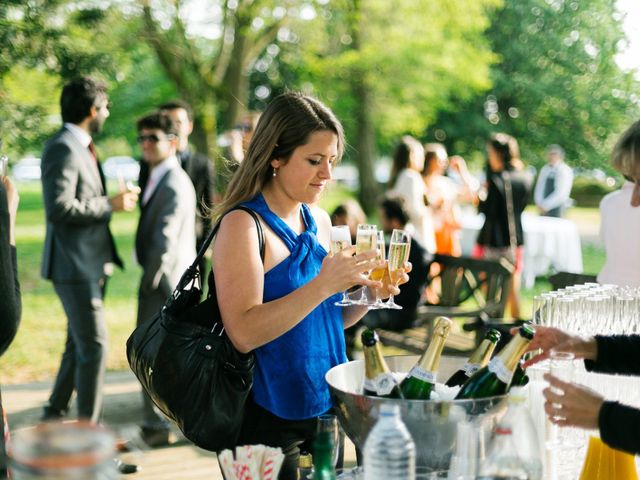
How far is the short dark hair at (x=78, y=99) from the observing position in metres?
4.53

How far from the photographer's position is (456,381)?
7.27 ft

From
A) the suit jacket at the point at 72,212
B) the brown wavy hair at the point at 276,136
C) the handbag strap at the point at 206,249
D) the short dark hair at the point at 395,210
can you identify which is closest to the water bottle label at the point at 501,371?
the handbag strap at the point at 206,249

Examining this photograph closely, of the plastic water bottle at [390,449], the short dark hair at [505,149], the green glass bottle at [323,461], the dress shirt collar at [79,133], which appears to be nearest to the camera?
the plastic water bottle at [390,449]

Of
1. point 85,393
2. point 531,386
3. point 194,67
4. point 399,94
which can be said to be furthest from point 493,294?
point 399,94

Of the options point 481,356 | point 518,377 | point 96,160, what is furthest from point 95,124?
point 518,377

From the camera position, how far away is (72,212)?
4387 mm

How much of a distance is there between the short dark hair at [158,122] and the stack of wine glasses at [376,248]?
2608 millimetres

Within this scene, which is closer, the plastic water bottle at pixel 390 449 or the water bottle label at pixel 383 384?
the plastic water bottle at pixel 390 449

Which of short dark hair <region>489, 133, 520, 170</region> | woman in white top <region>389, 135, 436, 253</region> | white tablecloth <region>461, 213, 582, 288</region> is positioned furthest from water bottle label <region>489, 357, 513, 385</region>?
white tablecloth <region>461, 213, 582, 288</region>

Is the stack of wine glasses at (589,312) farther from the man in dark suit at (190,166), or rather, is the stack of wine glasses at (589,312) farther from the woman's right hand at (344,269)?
the man in dark suit at (190,166)

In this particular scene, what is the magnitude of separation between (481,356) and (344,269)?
16.7 inches

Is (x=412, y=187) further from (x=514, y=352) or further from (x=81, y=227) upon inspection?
(x=514, y=352)

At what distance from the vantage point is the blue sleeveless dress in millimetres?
2393

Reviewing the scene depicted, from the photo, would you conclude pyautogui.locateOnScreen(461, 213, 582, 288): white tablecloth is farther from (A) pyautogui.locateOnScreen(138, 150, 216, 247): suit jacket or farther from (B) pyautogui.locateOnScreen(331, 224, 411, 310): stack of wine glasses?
(B) pyautogui.locateOnScreen(331, 224, 411, 310): stack of wine glasses
